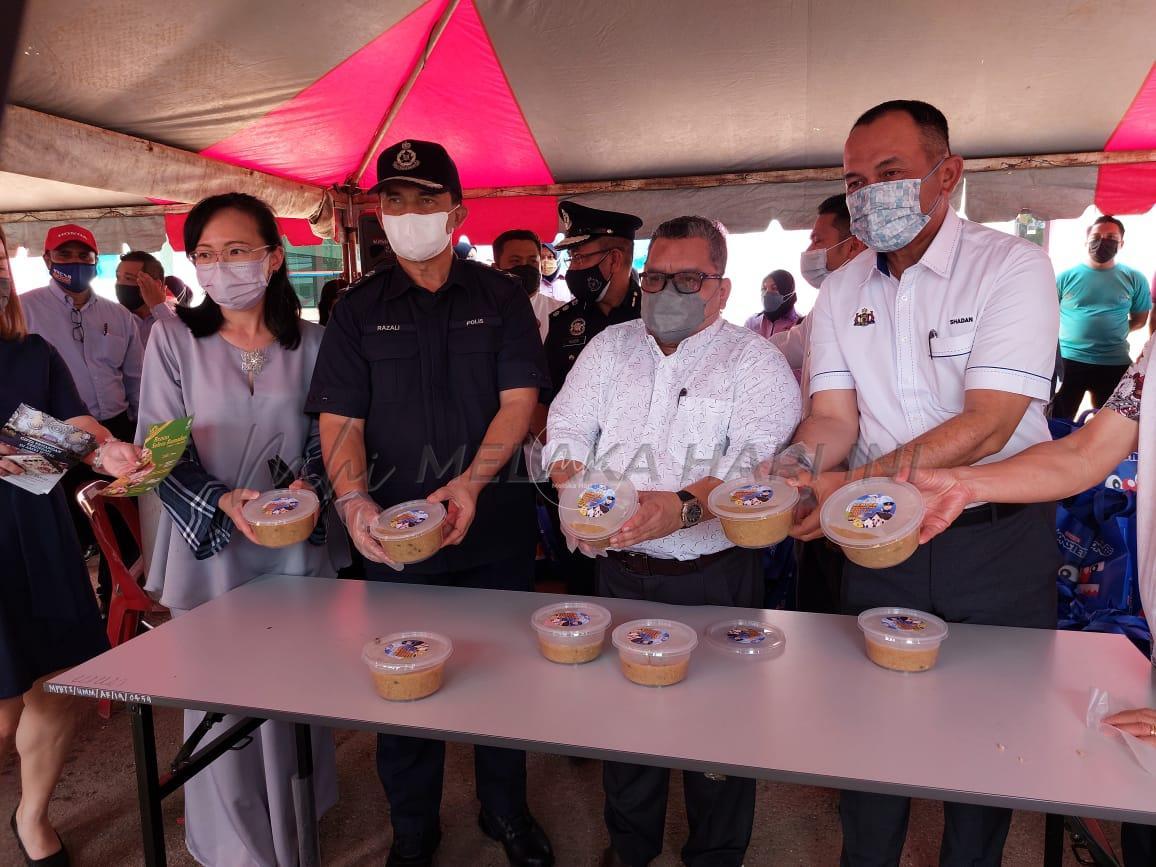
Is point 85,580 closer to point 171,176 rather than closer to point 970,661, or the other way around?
point 970,661

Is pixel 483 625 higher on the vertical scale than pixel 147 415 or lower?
lower

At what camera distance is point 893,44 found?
4555 mm

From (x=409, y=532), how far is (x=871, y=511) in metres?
1.09

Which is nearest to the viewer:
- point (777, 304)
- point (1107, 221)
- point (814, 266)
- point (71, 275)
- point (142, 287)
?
point (814, 266)

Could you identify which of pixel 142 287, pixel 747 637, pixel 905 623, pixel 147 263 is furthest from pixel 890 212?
pixel 147 263

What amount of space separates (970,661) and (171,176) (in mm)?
5341

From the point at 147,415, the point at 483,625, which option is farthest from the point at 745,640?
the point at 147,415

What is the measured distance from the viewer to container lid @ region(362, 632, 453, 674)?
5.20 feet

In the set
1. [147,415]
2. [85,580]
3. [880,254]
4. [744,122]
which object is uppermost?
[744,122]

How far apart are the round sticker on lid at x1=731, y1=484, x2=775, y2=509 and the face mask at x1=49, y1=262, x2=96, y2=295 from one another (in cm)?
468

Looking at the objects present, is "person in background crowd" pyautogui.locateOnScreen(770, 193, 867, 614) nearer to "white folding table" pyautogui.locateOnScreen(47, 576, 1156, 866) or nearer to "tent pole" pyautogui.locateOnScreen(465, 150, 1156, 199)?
"white folding table" pyautogui.locateOnScreen(47, 576, 1156, 866)

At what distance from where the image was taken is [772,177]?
19.6 feet

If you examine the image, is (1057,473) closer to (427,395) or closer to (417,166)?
(427,395)

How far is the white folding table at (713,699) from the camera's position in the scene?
1297mm
